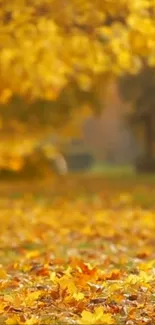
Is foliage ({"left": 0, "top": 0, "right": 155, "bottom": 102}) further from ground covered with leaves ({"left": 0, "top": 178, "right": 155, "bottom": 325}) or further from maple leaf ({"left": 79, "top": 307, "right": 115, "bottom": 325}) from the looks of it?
maple leaf ({"left": 79, "top": 307, "right": 115, "bottom": 325})

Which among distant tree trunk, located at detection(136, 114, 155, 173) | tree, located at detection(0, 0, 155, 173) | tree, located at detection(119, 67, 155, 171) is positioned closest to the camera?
tree, located at detection(0, 0, 155, 173)

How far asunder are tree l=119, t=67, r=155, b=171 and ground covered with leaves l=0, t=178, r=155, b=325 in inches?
374

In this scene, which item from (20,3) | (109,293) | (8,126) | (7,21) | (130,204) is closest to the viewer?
(109,293)

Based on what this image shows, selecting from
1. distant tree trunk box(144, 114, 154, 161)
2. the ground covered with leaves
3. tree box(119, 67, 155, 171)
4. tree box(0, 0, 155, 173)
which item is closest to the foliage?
tree box(0, 0, 155, 173)

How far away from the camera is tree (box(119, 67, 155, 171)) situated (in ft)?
98.9

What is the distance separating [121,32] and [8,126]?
15.4m

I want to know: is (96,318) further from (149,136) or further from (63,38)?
(149,136)

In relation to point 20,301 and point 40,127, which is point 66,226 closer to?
point 20,301

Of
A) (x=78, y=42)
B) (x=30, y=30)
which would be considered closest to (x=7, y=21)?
(x=30, y=30)

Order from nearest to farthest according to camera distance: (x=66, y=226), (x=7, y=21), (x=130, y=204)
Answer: (x=7, y=21) → (x=66, y=226) → (x=130, y=204)

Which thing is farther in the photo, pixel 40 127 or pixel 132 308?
pixel 40 127

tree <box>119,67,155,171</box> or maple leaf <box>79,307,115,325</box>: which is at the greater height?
maple leaf <box>79,307,115,325</box>

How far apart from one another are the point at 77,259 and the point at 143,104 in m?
23.3

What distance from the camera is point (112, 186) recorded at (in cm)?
2517
